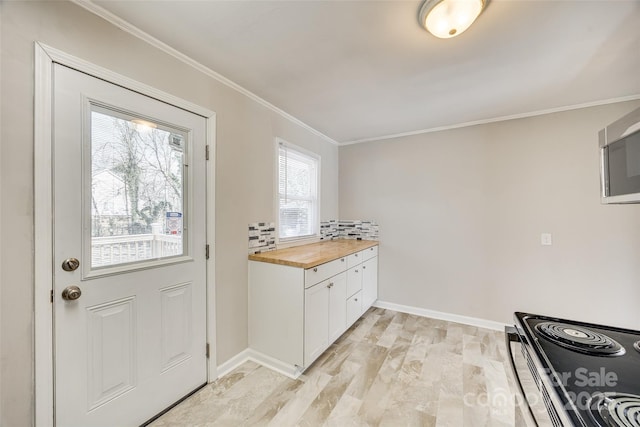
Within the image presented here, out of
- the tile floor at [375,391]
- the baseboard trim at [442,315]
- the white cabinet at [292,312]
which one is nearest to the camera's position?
the tile floor at [375,391]

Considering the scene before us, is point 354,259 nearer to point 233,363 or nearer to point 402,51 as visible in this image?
point 233,363

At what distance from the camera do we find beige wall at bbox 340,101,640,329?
2.38 meters

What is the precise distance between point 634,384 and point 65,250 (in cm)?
229

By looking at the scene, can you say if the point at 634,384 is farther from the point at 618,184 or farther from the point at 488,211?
the point at 488,211

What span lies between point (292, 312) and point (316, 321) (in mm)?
250

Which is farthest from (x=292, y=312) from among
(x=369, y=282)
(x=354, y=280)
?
(x=369, y=282)

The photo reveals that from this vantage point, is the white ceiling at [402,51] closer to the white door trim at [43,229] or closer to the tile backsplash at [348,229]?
the white door trim at [43,229]

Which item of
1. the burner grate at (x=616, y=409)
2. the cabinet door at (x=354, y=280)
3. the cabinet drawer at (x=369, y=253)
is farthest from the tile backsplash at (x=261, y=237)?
the burner grate at (x=616, y=409)

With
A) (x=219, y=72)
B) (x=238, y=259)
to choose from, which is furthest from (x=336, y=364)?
(x=219, y=72)

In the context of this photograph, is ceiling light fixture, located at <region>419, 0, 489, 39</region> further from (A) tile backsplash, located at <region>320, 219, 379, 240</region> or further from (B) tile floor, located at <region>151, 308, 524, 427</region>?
(A) tile backsplash, located at <region>320, 219, 379, 240</region>

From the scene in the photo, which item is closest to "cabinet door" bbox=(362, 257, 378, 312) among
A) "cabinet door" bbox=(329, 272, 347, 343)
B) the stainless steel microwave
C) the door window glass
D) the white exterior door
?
"cabinet door" bbox=(329, 272, 347, 343)

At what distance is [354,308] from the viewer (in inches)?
111

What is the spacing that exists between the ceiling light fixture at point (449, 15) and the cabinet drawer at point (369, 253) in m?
2.22

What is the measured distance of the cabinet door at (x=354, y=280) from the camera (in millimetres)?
2697
